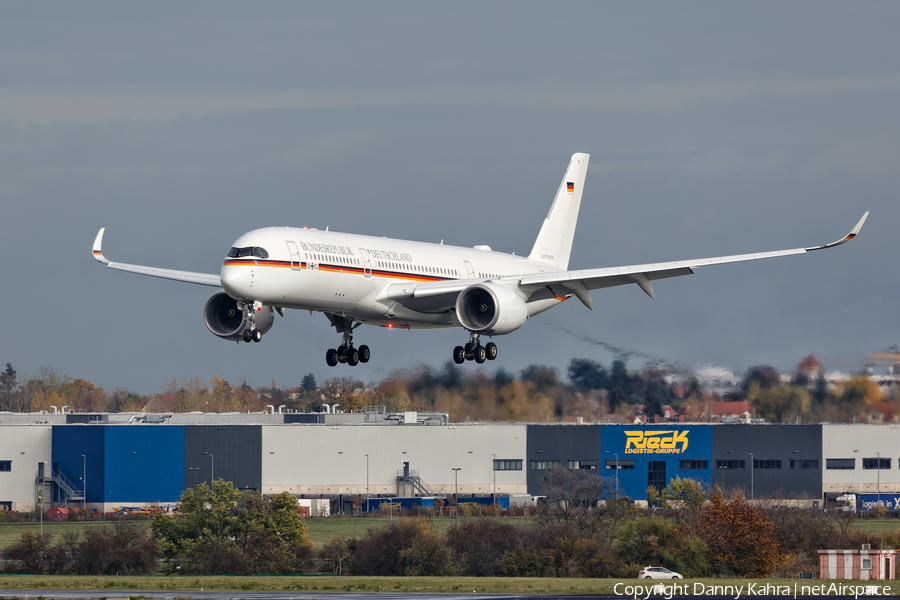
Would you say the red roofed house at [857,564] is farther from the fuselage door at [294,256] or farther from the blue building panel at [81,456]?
the blue building panel at [81,456]

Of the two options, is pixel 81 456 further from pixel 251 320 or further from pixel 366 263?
pixel 366 263

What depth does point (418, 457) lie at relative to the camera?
140m

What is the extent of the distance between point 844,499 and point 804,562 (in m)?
48.7

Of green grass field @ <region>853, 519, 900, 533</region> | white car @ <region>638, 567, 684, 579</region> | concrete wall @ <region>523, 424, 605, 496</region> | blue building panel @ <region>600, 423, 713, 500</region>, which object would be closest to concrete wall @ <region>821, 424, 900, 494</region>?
green grass field @ <region>853, 519, 900, 533</region>

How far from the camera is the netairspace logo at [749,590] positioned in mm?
70312

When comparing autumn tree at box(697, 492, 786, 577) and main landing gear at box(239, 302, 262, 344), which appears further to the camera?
autumn tree at box(697, 492, 786, 577)

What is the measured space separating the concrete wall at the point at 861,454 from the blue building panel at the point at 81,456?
7076 cm

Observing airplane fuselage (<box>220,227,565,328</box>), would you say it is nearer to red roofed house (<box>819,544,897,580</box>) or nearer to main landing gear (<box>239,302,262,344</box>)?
main landing gear (<box>239,302,262,344</box>)

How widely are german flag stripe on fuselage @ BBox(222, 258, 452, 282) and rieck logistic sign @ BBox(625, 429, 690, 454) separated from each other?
247 feet

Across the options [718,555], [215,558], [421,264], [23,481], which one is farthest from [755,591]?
[23,481]

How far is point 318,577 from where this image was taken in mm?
88812

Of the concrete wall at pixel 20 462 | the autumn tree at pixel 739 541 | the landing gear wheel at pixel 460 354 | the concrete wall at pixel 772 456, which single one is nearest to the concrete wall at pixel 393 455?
the concrete wall at pixel 772 456

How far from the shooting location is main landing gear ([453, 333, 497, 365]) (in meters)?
66.1

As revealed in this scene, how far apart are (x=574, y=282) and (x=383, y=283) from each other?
10494 mm
